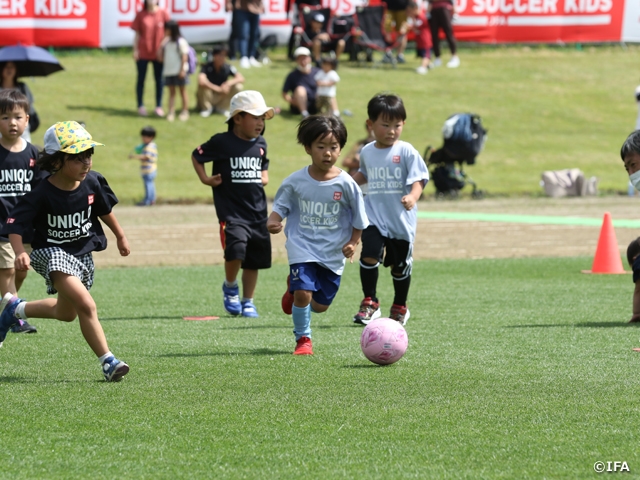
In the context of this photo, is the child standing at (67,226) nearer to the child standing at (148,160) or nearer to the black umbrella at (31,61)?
the black umbrella at (31,61)

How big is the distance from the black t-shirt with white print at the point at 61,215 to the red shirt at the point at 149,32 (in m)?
17.9

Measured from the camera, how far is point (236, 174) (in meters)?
9.70

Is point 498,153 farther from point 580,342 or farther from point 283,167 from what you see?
point 580,342

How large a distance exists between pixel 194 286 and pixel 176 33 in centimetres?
1313

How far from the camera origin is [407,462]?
450cm

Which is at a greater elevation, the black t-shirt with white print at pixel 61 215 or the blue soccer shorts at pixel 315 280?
the black t-shirt with white print at pixel 61 215

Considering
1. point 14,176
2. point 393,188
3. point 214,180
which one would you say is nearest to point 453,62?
point 214,180

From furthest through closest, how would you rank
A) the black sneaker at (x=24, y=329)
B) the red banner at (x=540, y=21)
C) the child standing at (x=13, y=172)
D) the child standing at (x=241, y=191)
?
the red banner at (x=540, y=21) < the child standing at (x=241, y=191) < the black sneaker at (x=24, y=329) < the child standing at (x=13, y=172)

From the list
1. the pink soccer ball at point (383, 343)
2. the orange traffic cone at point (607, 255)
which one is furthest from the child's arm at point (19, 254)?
the orange traffic cone at point (607, 255)

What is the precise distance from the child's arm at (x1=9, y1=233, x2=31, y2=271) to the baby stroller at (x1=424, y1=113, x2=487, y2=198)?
15.3m

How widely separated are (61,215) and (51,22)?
2164 centimetres

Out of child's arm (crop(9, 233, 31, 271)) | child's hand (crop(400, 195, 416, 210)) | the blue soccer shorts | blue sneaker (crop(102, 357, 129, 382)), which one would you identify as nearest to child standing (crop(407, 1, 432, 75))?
child's hand (crop(400, 195, 416, 210))

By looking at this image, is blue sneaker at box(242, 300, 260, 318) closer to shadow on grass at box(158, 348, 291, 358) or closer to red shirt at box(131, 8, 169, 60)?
shadow on grass at box(158, 348, 291, 358)

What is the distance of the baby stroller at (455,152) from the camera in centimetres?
2112
